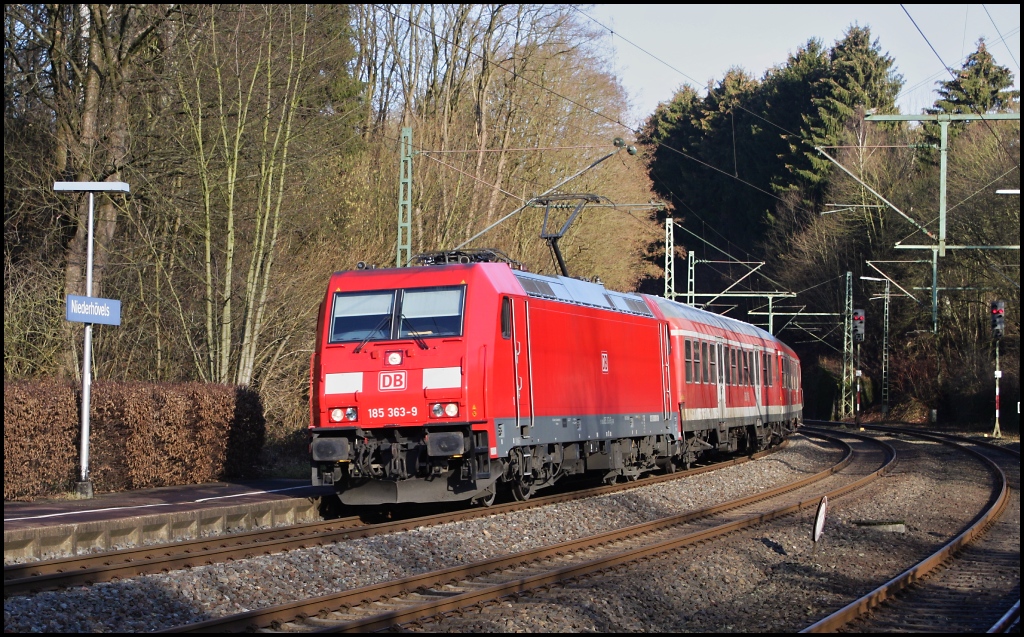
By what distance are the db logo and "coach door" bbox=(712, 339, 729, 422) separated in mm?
11932

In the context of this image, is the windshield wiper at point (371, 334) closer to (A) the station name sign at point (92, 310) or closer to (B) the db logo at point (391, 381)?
(B) the db logo at point (391, 381)

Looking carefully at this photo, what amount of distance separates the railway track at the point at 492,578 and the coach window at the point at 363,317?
3990 mm

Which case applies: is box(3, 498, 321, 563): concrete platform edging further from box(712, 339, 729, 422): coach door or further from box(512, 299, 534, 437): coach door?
box(712, 339, 729, 422): coach door

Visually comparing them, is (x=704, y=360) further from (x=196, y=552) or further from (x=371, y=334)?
(x=196, y=552)

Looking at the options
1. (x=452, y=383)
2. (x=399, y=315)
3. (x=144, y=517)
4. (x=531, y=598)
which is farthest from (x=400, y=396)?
(x=531, y=598)

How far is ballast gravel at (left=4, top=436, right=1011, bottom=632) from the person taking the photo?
895 cm

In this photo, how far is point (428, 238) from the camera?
33.7m

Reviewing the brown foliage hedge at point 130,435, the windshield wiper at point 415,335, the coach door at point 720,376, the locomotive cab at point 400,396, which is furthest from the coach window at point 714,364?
the windshield wiper at point 415,335

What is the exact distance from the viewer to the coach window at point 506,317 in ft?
49.3

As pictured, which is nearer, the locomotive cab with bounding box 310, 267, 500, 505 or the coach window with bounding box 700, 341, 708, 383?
the locomotive cab with bounding box 310, 267, 500, 505

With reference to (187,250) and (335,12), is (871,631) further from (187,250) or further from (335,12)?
(335,12)

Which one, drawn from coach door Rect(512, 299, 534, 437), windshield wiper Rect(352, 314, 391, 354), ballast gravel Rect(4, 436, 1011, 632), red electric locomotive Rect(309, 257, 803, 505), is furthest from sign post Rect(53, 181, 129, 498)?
coach door Rect(512, 299, 534, 437)

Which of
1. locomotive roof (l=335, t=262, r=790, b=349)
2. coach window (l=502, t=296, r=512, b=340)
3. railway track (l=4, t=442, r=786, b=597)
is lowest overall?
railway track (l=4, t=442, r=786, b=597)

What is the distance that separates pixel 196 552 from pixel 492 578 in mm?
3153
